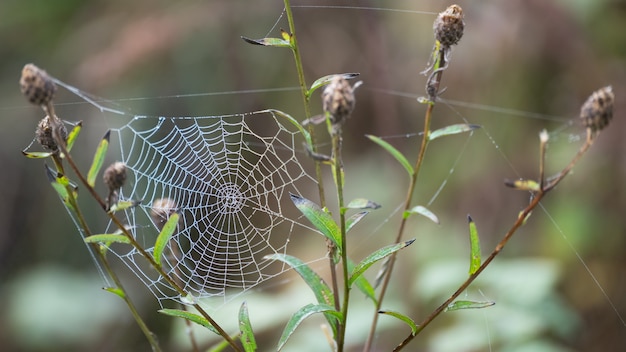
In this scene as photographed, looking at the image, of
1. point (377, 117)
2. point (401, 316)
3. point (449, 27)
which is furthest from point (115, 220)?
point (377, 117)

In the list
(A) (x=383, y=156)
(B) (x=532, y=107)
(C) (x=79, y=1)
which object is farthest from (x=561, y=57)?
(C) (x=79, y=1)

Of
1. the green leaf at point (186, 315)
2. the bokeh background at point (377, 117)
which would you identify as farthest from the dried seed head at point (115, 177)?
the bokeh background at point (377, 117)

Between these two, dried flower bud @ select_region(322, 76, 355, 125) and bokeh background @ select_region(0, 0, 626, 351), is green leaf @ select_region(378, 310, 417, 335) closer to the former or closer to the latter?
dried flower bud @ select_region(322, 76, 355, 125)

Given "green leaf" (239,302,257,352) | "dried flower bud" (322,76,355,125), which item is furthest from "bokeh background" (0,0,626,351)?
"dried flower bud" (322,76,355,125)

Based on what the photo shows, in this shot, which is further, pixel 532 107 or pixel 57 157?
pixel 532 107

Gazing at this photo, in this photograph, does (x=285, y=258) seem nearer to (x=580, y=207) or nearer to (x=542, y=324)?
(x=542, y=324)

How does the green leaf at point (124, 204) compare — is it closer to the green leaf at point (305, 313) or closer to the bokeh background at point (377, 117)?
the green leaf at point (305, 313)
